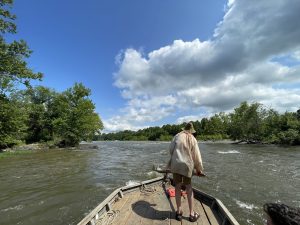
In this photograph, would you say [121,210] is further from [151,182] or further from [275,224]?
[275,224]

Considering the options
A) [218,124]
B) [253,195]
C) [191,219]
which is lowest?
[253,195]

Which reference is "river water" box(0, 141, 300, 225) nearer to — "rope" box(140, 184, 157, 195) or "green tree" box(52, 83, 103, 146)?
"rope" box(140, 184, 157, 195)

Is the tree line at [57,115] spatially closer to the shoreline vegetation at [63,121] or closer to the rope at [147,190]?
the shoreline vegetation at [63,121]

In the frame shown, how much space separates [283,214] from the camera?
Answer: 2148 mm

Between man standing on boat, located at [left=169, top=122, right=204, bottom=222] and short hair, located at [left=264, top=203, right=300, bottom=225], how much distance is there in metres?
2.88

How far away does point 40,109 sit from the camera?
5166 cm

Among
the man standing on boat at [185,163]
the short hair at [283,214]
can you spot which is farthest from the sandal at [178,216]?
the short hair at [283,214]

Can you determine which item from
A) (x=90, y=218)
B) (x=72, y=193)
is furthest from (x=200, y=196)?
(x=72, y=193)

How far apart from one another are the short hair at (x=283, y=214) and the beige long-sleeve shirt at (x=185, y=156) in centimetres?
287

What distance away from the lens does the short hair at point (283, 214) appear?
2.08 m

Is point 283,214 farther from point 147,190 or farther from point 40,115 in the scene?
point 40,115

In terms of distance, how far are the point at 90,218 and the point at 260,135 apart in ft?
224

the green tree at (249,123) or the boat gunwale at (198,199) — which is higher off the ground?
the green tree at (249,123)

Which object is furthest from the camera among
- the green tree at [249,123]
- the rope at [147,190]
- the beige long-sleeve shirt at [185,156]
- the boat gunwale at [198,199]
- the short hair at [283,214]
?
the green tree at [249,123]
